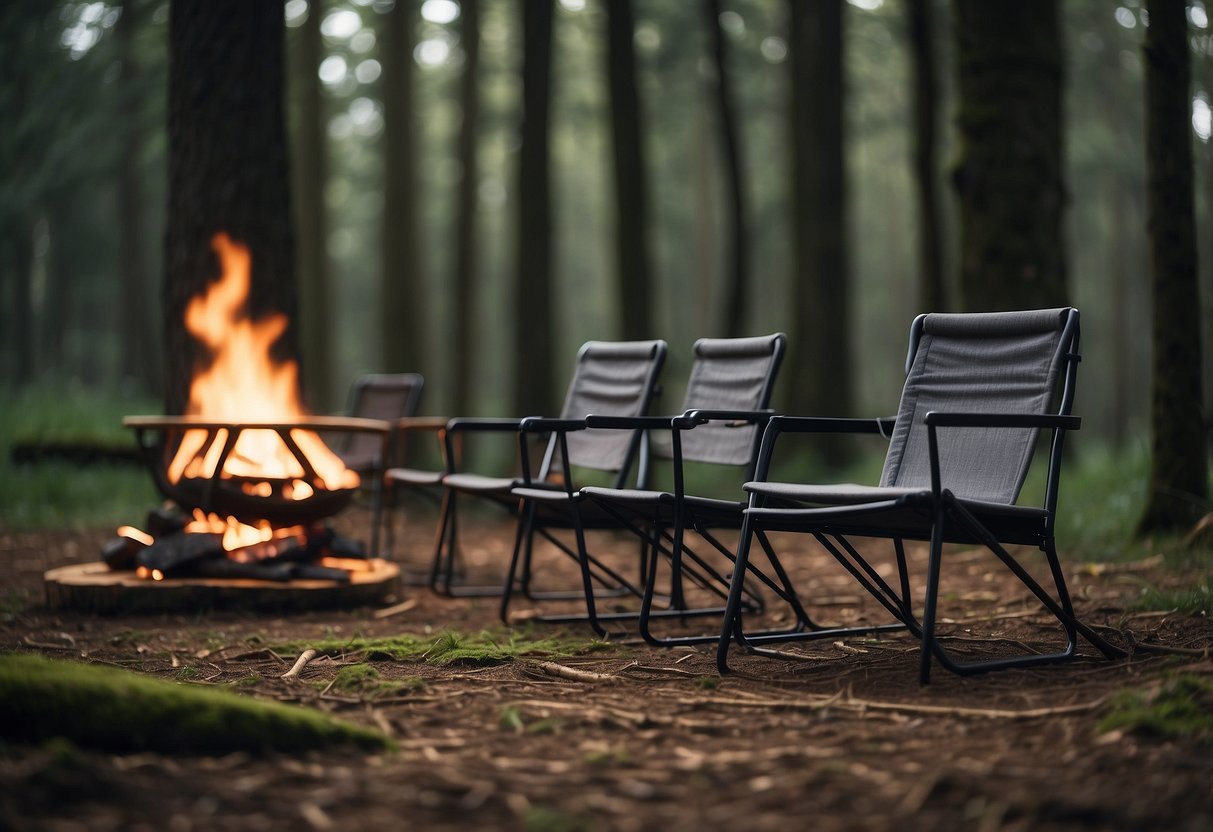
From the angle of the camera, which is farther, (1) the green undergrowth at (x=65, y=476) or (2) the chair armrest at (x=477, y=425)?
(1) the green undergrowth at (x=65, y=476)

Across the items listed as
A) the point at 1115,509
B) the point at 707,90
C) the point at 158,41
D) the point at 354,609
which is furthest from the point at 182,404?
the point at 707,90

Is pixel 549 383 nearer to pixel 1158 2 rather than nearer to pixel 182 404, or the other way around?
pixel 182 404

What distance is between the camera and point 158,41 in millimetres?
13414

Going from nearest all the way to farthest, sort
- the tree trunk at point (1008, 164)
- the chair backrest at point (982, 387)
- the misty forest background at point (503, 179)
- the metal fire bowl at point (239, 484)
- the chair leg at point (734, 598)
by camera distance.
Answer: the chair leg at point (734, 598) → the chair backrest at point (982, 387) → the metal fire bowl at point (239, 484) → the tree trunk at point (1008, 164) → the misty forest background at point (503, 179)

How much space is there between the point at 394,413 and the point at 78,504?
288cm

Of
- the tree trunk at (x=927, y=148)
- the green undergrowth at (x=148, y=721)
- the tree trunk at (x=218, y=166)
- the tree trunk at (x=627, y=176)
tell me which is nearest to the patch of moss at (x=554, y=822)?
the green undergrowth at (x=148, y=721)

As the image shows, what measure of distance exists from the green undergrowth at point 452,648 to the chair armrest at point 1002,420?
1.46 meters

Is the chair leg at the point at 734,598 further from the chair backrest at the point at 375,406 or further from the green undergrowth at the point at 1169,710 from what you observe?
the chair backrest at the point at 375,406

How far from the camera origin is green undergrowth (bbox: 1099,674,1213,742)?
262 centimetres

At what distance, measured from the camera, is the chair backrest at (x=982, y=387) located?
376 cm

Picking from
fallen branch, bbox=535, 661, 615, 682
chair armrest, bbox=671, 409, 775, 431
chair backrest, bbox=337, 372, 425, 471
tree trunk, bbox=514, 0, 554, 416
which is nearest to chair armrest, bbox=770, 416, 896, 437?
chair armrest, bbox=671, 409, 775, 431

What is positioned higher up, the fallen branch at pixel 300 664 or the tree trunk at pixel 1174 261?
the tree trunk at pixel 1174 261

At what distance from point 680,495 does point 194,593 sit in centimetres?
227

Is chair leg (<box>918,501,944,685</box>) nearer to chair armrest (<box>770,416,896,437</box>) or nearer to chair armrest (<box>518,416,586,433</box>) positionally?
chair armrest (<box>770,416,896,437</box>)
